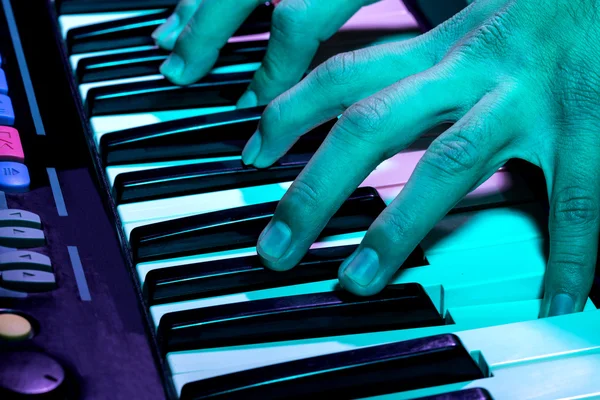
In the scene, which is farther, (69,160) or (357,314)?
(69,160)

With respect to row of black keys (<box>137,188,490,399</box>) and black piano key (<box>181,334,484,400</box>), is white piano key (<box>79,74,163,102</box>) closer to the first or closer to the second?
row of black keys (<box>137,188,490,399</box>)

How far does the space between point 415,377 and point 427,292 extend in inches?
6.9

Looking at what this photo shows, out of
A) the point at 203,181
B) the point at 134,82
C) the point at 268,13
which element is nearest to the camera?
the point at 203,181

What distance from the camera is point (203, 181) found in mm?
1223

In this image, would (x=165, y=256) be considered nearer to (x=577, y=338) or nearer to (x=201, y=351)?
(x=201, y=351)

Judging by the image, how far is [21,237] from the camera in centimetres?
106

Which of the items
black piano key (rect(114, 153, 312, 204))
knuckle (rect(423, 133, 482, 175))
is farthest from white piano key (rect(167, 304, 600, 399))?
black piano key (rect(114, 153, 312, 204))

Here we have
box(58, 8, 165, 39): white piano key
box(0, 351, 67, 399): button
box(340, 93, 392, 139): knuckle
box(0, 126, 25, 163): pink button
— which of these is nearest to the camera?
box(0, 351, 67, 399): button

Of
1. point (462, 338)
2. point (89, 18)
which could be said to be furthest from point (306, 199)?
point (89, 18)

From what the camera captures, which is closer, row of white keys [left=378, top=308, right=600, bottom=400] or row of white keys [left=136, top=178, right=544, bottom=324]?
row of white keys [left=378, top=308, right=600, bottom=400]

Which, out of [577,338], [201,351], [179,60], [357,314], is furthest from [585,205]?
[179,60]

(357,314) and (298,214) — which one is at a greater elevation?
(298,214)

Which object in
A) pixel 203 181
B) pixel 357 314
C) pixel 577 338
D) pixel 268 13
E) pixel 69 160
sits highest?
pixel 268 13

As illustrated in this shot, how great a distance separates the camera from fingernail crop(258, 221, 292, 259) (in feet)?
3.49
